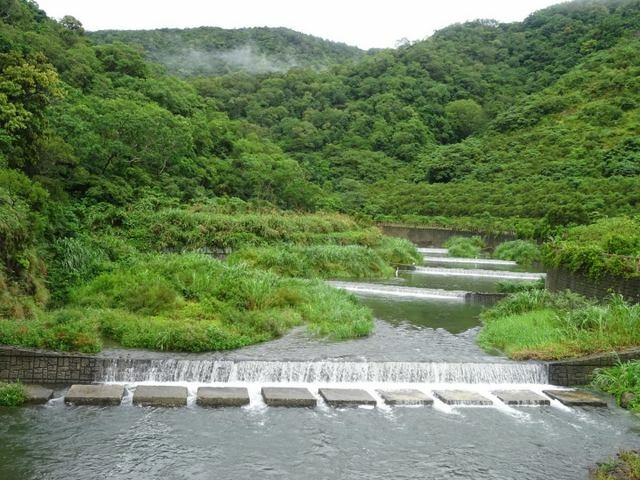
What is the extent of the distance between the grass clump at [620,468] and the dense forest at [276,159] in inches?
283

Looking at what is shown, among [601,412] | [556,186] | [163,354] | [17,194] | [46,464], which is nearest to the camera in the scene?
[46,464]

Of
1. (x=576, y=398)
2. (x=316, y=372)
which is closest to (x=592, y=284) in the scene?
(x=576, y=398)

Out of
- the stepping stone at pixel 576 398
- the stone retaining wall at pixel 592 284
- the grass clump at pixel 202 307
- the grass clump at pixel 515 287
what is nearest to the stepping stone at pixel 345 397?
the grass clump at pixel 202 307

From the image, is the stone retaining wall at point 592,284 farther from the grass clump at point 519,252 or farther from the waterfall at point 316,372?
the grass clump at point 519,252

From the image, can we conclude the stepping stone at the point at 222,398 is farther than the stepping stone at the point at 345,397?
No

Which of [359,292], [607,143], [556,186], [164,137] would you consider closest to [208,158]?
[164,137]

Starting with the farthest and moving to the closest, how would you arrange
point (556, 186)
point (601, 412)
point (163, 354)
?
point (556, 186) < point (163, 354) < point (601, 412)

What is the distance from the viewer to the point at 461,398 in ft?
35.4

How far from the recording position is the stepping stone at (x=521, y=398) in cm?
1086

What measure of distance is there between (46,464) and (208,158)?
32089 mm

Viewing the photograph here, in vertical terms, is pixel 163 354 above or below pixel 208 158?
below

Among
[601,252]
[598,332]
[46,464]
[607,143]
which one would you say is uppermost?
[607,143]

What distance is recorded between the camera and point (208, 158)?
3859cm

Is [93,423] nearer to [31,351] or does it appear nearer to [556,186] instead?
[31,351]
